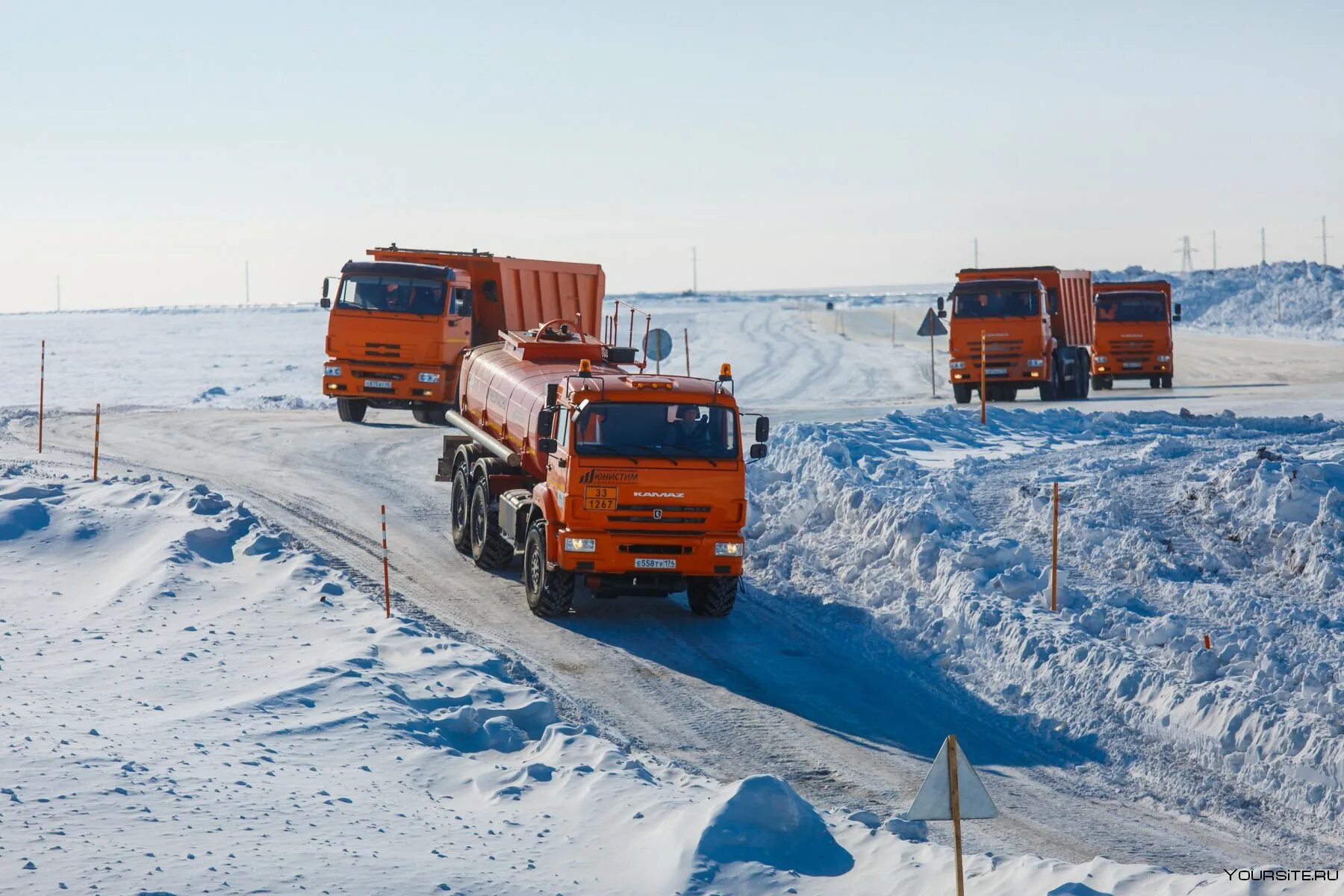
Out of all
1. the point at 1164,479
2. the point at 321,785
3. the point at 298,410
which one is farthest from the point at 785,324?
the point at 321,785

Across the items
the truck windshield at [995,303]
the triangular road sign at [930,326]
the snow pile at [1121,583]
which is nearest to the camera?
the snow pile at [1121,583]

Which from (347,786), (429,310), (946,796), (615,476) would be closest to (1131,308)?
(429,310)

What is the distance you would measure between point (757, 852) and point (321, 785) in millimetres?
3152

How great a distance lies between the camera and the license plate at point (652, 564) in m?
14.7

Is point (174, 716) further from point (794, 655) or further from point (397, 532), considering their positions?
point (397, 532)

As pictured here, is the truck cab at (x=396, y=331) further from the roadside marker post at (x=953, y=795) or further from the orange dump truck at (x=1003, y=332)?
the roadside marker post at (x=953, y=795)

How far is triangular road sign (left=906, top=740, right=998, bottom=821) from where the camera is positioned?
7.27 m

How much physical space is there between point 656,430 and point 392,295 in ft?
50.1

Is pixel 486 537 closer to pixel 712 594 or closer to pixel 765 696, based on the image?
pixel 712 594

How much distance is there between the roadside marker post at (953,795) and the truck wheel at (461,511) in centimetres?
1175

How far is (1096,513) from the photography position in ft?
59.0

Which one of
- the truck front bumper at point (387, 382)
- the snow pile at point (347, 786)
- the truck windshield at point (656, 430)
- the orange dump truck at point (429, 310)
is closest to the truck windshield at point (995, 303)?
the orange dump truck at point (429, 310)

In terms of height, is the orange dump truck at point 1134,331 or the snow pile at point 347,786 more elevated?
the orange dump truck at point 1134,331

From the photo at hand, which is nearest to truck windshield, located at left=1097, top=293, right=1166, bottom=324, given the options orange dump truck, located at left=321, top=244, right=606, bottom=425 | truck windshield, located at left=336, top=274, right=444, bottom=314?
orange dump truck, located at left=321, top=244, right=606, bottom=425
